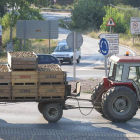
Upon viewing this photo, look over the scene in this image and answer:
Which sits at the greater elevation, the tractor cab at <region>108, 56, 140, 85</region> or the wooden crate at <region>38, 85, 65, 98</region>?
the tractor cab at <region>108, 56, 140, 85</region>

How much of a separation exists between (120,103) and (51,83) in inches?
78.3

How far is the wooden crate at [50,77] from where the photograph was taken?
404 inches

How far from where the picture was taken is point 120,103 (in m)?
10.8

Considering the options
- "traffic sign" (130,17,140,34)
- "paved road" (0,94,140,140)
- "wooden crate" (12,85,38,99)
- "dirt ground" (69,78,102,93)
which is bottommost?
"dirt ground" (69,78,102,93)

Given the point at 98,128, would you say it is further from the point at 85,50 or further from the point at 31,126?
the point at 85,50

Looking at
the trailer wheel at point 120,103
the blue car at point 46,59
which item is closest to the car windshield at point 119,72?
the trailer wheel at point 120,103

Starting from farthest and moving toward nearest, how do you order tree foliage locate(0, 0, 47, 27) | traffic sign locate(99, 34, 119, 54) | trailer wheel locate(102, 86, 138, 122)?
1. tree foliage locate(0, 0, 47, 27)
2. traffic sign locate(99, 34, 119, 54)
3. trailer wheel locate(102, 86, 138, 122)

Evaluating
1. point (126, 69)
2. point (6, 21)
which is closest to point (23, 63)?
point (126, 69)

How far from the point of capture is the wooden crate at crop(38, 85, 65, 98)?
33.8 feet

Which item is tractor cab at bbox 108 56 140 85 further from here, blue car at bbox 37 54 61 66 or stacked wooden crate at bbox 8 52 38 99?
blue car at bbox 37 54 61 66

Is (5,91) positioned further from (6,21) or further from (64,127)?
Result: (6,21)

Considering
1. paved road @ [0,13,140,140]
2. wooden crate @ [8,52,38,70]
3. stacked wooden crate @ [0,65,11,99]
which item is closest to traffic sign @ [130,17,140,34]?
paved road @ [0,13,140,140]

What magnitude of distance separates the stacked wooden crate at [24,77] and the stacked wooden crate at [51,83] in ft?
0.43

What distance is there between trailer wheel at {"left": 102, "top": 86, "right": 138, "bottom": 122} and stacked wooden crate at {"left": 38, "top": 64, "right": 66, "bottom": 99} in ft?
4.06
